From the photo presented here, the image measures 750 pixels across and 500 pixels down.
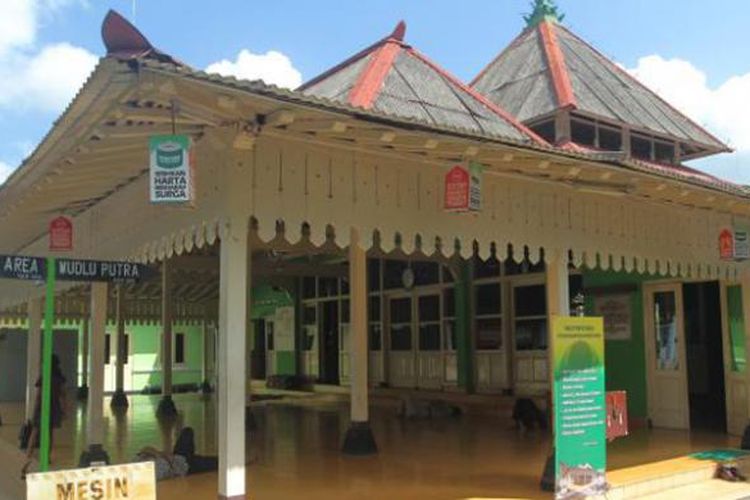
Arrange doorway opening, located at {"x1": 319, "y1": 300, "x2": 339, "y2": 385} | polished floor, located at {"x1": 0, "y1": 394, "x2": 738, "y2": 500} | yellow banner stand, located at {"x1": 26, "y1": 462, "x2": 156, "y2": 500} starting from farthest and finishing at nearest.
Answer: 1. doorway opening, located at {"x1": 319, "y1": 300, "x2": 339, "y2": 385}
2. polished floor, located at {"x1": 0, "y1": 394, "x2": 738, "y2": 500}
3. yellow banner stand, located at {"x1": 26, "y1": 462, "x2": 156, "y2": 500}

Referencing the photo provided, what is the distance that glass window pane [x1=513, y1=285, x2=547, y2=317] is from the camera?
1381 centimetres

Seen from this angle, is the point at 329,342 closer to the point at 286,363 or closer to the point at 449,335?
the point at 286,363

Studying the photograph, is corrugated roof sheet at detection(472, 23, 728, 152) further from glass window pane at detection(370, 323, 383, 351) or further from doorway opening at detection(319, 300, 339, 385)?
doorway opening at detection(319, 300, 339, 385)

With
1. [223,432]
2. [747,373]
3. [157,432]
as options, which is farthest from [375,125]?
[157,432]

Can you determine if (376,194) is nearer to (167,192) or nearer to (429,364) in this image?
(167,192)

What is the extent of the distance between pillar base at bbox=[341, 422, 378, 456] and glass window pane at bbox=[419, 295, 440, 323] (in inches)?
260

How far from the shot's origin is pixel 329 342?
19125 millimetres

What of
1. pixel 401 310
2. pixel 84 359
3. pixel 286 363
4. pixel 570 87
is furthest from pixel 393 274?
pixel 84 359

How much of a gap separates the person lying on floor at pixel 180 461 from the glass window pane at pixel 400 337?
27.6 feet

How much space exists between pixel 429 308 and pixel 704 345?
577cm

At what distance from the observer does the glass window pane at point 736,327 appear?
1059cm

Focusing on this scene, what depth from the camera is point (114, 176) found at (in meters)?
7.39

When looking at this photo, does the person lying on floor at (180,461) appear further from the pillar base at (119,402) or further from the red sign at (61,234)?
the pillar base at (119,402)

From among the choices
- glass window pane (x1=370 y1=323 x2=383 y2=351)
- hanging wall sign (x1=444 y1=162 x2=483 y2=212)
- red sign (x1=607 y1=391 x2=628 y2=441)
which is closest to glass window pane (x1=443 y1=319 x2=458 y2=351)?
glass window pane (x1=370 y1=323 x2=383 y2=351)
